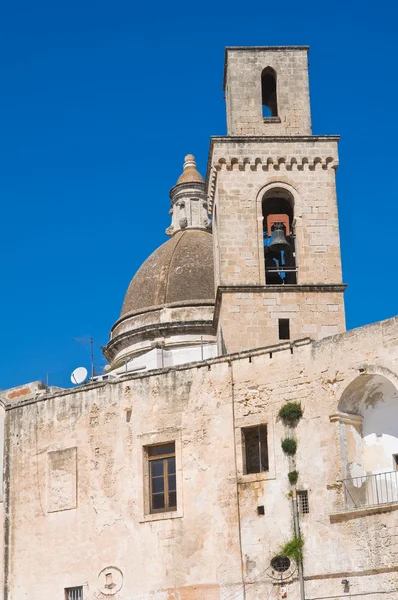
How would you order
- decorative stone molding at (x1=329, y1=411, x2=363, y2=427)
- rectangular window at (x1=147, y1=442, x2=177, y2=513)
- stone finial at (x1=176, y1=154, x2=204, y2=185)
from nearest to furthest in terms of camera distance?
decorative stone molding at (x1=329, y1=411, x2=363, y2=427) → rectangular window at (x1=147, y1=442, x2=177, y2=513) → stone finial at (x1=176, y1=154, x2=204, y2=185)

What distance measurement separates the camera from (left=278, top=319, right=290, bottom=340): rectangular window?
95.6 feet

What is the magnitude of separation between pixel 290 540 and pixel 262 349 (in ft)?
14.9

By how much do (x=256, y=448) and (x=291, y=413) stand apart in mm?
1479

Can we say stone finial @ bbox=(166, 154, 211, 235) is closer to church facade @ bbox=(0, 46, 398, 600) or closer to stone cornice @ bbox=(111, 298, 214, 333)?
stone cornice @ bbox=(111, 298, 214, 333)

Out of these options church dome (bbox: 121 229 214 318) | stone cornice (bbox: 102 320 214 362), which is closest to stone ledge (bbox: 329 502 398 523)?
stone cornice (bbox: 102 320 214 362)

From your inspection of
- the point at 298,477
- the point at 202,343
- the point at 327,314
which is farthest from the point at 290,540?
the point at 202,343

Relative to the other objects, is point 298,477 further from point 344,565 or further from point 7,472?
point 7,472

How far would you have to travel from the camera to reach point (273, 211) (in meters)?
31.7

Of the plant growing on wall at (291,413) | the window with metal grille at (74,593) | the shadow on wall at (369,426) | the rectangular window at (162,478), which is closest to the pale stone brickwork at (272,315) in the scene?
the rectangular window at (162,478)

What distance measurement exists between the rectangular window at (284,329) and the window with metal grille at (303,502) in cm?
564

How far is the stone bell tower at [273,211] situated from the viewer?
29188 millimetres

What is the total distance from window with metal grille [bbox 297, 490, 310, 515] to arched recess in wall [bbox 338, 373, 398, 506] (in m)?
1.02

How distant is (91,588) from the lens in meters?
26.7

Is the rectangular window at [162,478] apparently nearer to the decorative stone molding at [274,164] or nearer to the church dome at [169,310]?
the decorative stone molding at [274,164]
